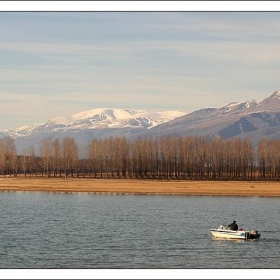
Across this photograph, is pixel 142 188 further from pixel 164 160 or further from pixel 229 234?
pixel 229 234

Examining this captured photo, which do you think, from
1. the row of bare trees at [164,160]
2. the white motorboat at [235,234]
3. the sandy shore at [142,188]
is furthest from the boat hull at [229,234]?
the row of bare trees at [164,160]

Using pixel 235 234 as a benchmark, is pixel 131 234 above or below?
above

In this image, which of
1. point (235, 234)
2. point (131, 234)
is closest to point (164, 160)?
point (235, 234)

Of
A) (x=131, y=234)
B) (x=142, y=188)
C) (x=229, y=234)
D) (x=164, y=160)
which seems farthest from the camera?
(x=164, y=160)

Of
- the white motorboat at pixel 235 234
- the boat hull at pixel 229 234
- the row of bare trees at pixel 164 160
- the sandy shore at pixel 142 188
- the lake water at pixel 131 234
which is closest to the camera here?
the lake water at pixel 131 234

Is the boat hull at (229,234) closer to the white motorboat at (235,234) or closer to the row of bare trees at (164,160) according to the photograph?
the white motorboat at (235,234)

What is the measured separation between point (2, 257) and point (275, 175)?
388 ft

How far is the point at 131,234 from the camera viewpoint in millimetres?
52781

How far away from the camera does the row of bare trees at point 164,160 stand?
511 ft

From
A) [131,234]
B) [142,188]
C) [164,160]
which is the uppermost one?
[164,160]

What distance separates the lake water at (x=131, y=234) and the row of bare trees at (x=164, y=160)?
2654 inches

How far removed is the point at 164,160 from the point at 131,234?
356 feet

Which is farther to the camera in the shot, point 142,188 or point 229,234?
point 142,188

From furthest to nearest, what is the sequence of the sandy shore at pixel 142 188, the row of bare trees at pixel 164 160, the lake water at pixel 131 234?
the row of bare trees at pixel 164 160 < the sandy shore at pixel 142 188 < the lake water at pixel 131 234
